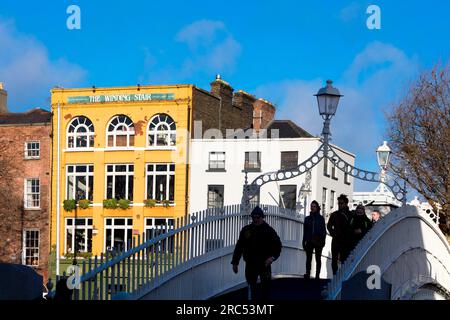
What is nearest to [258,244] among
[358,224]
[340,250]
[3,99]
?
[340,250]

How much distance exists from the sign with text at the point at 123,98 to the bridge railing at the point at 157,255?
37.6m

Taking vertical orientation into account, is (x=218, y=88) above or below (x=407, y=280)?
above

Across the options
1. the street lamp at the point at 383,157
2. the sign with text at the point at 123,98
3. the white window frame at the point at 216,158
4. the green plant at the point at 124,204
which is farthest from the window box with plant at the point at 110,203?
the street lamp at the point at 383,157

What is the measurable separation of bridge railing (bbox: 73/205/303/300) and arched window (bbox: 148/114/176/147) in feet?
120

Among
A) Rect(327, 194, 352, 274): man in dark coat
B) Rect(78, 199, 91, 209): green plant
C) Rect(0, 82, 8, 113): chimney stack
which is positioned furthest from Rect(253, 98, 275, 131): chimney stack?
Rect(327, 194, 352, 274): man in dark coat

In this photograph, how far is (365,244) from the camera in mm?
18062

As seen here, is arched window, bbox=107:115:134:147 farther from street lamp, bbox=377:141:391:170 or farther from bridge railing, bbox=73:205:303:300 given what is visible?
bridge railing, bbox=73:205:303:300

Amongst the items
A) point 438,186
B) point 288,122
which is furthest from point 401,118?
point 288,122

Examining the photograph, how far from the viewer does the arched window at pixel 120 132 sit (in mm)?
58281

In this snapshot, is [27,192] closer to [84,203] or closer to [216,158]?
[84,203]

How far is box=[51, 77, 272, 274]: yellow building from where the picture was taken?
186ft
